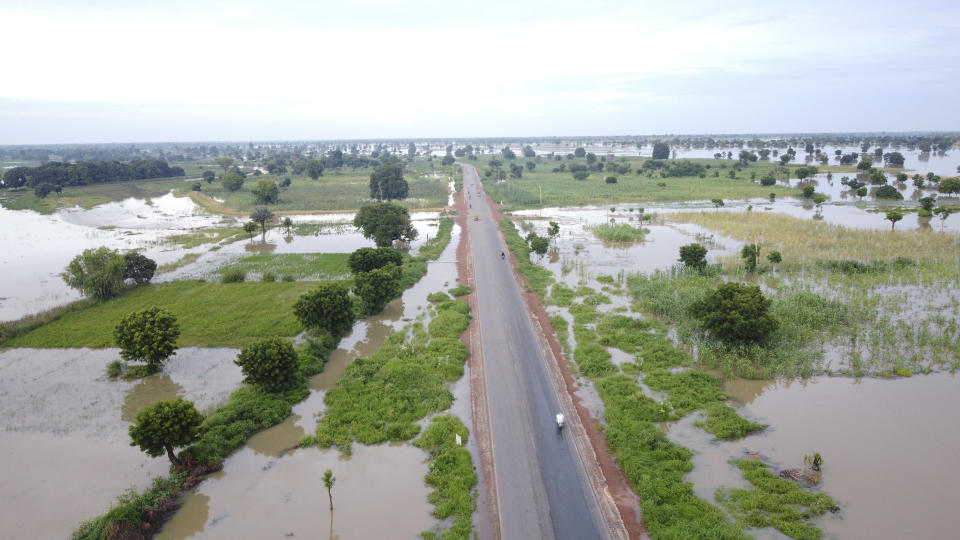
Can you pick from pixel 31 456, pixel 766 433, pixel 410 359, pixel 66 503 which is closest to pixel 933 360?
pixel 766 433

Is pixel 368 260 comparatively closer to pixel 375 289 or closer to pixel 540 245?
pixel 375 289

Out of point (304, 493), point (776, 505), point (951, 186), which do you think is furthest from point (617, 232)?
point (951, 186)

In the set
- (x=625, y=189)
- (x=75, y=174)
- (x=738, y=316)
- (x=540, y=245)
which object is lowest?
(x=738, y=316)

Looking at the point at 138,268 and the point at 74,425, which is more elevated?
the point at 138,268

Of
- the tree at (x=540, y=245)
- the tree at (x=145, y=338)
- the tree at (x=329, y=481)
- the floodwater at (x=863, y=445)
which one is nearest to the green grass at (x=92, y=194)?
the tree at (x=145, y=338)

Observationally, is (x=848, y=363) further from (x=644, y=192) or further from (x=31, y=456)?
(x=644, y=192)

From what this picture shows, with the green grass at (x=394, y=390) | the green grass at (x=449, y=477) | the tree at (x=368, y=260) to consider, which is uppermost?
the tree at (x=368, y=260)

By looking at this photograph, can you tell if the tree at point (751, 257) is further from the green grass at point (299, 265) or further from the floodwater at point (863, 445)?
the green grass at point (299, 265)
